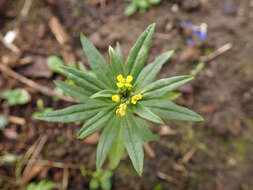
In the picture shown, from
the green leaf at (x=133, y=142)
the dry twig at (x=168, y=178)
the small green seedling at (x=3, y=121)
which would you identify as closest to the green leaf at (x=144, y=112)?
the green leaf at (x=133, y=142)

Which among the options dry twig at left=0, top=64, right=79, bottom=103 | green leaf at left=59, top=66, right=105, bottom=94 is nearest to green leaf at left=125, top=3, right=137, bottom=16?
dry twig at left=0, top=64, right=79, bottom=103

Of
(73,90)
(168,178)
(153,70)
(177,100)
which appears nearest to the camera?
(73,90)

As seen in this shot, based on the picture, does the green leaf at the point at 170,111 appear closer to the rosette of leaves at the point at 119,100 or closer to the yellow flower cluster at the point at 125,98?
the rosette of leaves at the point at 119,100

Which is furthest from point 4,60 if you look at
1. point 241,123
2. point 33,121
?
point 241,123

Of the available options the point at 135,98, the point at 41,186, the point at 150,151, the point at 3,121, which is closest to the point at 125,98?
the point at 135,98

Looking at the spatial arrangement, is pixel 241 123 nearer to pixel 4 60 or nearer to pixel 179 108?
pixel 179 108

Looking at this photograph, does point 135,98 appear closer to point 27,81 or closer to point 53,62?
point 53,62
